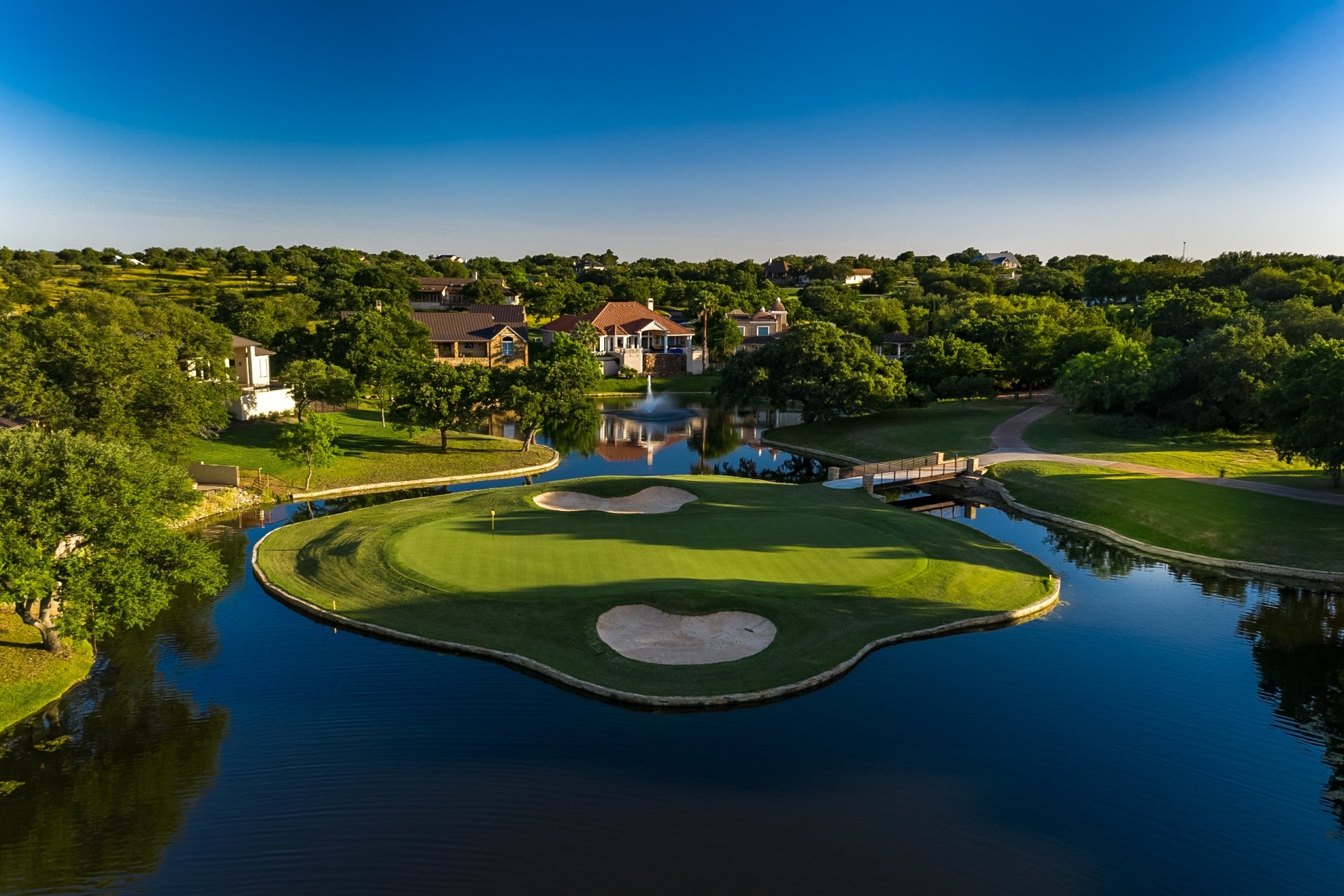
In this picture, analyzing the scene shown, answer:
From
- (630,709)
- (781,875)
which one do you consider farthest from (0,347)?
(781,875)

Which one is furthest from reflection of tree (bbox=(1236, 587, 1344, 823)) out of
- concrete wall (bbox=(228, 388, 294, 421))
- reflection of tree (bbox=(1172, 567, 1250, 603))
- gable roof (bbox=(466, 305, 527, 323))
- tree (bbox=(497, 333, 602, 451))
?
gable roof (bbox=(466, 305, 527, 323))

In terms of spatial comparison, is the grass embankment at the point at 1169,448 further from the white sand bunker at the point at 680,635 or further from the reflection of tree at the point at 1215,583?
the white sand bunker at the point at 680,635

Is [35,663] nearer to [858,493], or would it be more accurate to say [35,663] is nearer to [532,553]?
[532,553]

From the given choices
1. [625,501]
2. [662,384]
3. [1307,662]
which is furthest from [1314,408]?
[662,384]

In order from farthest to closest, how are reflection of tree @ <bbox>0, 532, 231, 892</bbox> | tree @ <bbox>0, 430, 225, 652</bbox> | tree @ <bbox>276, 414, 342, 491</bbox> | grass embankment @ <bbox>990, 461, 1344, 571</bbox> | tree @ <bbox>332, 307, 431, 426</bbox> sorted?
1. tree @ <bbox>332, 307, 431, 426</bbox>
2. tree @ <bbox>276, 414, 342, 491</bbox>
3. grass embankment @ <bbox>990, 461, 1344, 571</bbox>
4. tree @ <bbox>0, 430, 225, 652</bbox>
5. reflection of tree @ <bbox>0, 532, 231, 892</bbox>

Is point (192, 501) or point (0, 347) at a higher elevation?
point (0, 347)

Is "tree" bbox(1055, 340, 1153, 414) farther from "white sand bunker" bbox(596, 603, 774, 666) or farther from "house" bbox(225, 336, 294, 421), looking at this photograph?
"house" bbox(225, 336, 294, 421)

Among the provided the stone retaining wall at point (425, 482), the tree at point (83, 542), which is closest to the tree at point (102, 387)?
the stone retaining wall at point (425, 482)
